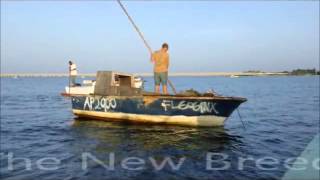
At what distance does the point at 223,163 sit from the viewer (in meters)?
9.38

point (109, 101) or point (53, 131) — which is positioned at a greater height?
point (109, 101)

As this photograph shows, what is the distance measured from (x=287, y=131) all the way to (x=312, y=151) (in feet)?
12.5

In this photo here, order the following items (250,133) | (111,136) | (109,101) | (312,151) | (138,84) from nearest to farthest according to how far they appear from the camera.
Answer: (312,151)
(111,136)
(250,133)
(109,101)
(138,84)

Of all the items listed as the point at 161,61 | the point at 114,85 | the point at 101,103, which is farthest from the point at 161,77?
the point at 101,103

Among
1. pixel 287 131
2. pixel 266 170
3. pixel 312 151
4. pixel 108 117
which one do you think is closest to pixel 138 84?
pixel 108 117

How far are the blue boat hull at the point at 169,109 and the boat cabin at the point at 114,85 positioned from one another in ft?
0.70

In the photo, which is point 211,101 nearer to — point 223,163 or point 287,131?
point 287,131

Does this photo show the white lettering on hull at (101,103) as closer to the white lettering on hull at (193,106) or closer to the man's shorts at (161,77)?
the man's shorts at (161,77)

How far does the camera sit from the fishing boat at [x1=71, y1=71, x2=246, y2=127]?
46.1 feet

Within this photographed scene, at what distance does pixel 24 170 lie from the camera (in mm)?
8867

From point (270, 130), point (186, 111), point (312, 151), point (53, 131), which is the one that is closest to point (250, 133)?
point (270, 130)

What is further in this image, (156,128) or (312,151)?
(156,128)

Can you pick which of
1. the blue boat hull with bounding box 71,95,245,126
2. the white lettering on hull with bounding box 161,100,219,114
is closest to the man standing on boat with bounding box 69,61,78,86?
the blue boat hull with bounding box 71,95,245,126

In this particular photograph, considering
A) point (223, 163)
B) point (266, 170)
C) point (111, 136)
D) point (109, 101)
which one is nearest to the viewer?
point (266, 170)
